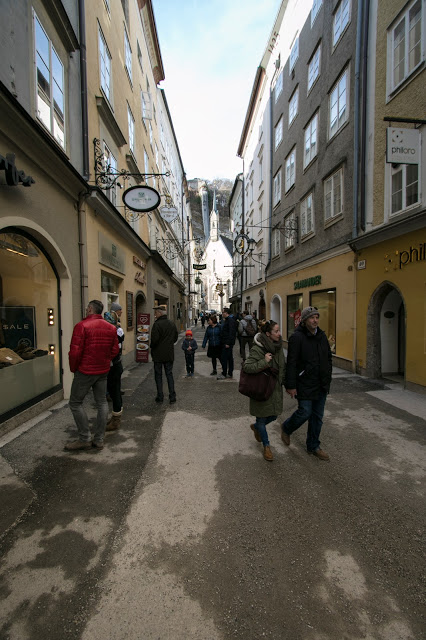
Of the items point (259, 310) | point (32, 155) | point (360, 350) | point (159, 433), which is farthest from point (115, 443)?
point (259, 310)

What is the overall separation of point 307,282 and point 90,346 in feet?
34.0

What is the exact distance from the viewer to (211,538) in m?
2.33

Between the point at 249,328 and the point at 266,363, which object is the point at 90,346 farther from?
the point at 249,328

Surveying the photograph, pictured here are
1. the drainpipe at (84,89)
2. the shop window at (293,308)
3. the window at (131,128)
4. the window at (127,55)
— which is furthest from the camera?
the shop window at (293,308)

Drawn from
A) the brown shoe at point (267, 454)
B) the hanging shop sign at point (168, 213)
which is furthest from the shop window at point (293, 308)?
the brown shoe at point (267, 454)

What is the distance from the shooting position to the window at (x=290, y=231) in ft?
45.0

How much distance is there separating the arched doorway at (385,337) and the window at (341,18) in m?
9.15

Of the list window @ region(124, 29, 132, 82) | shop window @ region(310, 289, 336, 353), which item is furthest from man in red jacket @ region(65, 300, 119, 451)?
window @ region(124, 29, 132, 82)

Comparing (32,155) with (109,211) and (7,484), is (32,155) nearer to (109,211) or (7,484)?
(109,211)

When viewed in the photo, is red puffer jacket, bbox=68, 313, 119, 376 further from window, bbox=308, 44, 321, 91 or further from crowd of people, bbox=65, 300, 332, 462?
window, bbox=308, 44, 321, 91

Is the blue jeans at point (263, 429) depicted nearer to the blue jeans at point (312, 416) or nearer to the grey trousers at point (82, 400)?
the blue jeans at point (312, 416)

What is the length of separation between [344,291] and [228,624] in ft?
30.1

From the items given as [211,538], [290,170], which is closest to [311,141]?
[290,170]

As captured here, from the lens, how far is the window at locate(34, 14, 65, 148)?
4.98 m
